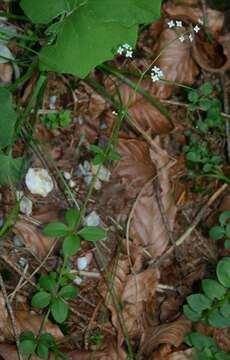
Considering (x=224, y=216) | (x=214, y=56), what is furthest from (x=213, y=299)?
(x=214, y=56)

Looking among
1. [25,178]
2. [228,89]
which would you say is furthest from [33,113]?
[228,89]

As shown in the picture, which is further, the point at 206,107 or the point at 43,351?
the point at 206,107

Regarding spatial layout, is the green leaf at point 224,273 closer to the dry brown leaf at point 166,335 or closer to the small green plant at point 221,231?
the small green plant at point 221,231

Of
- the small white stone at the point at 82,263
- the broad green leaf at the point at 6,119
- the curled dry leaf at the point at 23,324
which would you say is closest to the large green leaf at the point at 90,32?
the broad green leaf at the point at 6,119

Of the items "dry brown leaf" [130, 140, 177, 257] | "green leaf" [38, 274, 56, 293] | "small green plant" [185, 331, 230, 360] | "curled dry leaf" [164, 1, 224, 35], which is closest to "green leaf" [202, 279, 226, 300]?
"small green plant" [185, 331, 230, 360]

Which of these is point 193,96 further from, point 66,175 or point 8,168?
point 8,168

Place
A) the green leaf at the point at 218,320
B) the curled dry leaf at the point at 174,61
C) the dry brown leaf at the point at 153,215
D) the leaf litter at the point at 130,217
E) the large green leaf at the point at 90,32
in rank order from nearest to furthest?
the large green leaf at the point at 90,32
the green leaf at the point at 218,320
the leaf litter at the point at 130,217
the dry brown leaf at the point at 153,215
the curled dry leaf at the point at 174,61

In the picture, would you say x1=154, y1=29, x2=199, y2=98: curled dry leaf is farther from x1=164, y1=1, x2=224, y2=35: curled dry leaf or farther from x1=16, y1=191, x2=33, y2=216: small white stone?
x1=16, y1=191, x2=33, y2=216: small white stone

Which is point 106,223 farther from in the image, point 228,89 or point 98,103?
point 228,89
